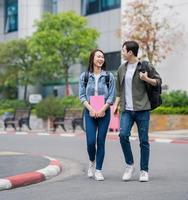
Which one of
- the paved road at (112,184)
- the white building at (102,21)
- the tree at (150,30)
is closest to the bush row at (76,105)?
the white building at (102,21)

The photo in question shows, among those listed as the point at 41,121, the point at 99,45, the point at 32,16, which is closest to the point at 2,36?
the point at 32,16

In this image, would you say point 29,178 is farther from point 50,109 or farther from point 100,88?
point 50,109

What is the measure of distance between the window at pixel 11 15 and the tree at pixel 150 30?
20155mm

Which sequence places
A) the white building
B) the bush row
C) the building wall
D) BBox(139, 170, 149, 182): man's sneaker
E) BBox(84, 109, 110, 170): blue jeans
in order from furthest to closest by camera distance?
the white building, the building wall, the bush row, BBox(84, 109, 110, 170): blue jeans, BBox(139, 170, 149, 182): man's sneaker

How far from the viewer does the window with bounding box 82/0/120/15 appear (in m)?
40.3

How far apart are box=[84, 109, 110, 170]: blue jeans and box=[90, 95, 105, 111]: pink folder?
0.13 meters

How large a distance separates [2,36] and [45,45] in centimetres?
1565

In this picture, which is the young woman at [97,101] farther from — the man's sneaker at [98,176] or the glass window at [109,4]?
the glass window at [109,4]

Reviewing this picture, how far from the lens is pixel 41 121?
100 feet

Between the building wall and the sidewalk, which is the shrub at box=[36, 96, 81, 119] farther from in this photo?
the sidewalk

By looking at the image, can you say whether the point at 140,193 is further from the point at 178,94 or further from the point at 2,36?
the point at 2,36

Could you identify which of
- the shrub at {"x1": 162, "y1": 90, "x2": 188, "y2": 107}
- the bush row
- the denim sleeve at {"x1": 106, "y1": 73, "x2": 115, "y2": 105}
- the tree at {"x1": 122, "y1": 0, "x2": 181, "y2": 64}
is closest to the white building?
the tree at {"x1": 122, "y1": 0, "x2": 181, "y2": 64}

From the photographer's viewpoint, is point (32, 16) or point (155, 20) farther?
point (32, 16)

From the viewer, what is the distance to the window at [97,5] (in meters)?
40.3
